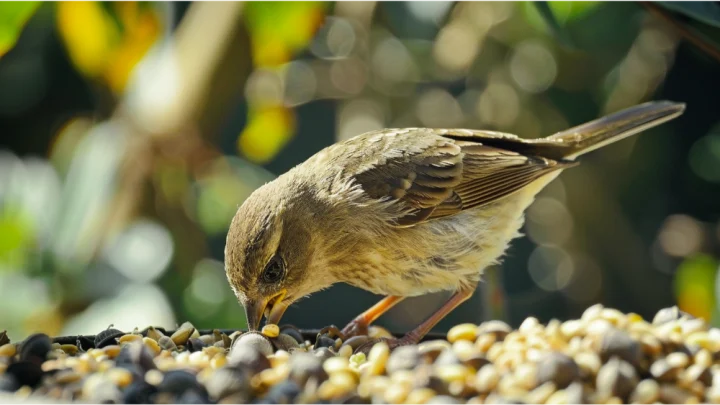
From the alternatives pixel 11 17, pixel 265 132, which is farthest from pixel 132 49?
pixel 11 17

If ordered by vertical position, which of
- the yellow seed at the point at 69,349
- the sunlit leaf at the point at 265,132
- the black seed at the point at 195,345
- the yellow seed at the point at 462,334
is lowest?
the yellow seed at the point at 462,334

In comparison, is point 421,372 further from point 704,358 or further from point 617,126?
point 617,126

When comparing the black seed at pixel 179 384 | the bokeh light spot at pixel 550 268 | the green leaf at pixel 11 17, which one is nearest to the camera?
the black seed at pixel 179 384

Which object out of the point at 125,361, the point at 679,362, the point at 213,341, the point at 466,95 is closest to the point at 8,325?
the point at 213,341

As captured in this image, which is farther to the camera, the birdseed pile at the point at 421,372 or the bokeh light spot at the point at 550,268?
the bokeh light spot at the point at 550,268

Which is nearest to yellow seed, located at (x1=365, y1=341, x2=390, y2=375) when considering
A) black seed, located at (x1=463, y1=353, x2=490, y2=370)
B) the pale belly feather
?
black seed, located at (x1=463, y1=353, x2=490, y2=370)

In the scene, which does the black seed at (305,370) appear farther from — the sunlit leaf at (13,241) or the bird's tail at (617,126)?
the sunlit leaf at (13,241)

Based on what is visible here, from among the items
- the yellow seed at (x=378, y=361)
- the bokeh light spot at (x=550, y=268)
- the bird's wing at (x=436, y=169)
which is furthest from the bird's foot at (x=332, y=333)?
the bokeh light spot at (x=550, y=268)

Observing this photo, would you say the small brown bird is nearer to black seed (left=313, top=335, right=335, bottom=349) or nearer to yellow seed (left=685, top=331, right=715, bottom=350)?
black seed (left=313, top=335, right=335, bottom=349)
